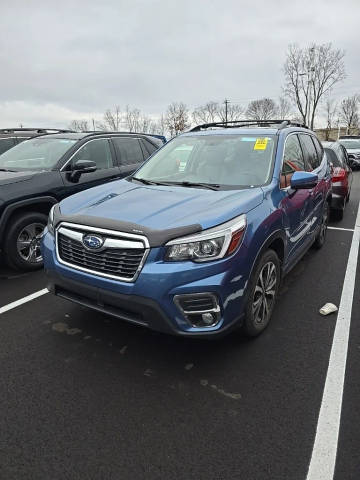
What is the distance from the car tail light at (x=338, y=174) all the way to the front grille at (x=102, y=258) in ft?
19.0

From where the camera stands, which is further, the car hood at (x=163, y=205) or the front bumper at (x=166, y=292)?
the car hood at (x=163, y=205)

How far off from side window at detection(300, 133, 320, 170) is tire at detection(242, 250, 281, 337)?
194 centimetres

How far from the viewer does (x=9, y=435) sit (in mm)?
2139

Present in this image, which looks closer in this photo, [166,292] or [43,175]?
[166,292]

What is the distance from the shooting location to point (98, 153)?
567 centimetres

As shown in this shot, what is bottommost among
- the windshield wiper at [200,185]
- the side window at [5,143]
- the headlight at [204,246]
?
the headlight at [204,246]

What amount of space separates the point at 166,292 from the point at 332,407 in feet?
4.49

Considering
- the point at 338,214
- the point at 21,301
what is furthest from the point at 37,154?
the point at 338,214

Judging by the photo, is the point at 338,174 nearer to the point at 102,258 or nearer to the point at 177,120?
the point at 102,258

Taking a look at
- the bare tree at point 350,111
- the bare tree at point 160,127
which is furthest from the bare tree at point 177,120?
the bare tree at point 350,111

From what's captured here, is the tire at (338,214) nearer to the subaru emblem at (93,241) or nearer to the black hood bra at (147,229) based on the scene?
the black hood bra at (147,229)

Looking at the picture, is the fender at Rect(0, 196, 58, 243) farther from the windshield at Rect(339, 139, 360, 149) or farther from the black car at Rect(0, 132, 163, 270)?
the windshield at Rect(339, 139, 360, 149)

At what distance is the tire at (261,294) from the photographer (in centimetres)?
278

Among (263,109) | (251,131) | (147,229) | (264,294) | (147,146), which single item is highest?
(263,109)
